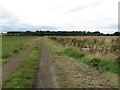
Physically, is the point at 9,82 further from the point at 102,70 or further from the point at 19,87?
the point at 102,70

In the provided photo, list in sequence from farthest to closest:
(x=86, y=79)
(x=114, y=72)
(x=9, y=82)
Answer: (x=114, y=72), (x=86, y=79), (x=9, y=82)

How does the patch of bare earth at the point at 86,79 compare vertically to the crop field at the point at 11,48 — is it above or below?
above

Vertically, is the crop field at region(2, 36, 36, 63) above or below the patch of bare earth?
below

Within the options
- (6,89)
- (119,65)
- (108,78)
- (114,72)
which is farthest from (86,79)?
(6,89)

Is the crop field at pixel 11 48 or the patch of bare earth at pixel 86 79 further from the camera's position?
the crop field at pixel 11 48

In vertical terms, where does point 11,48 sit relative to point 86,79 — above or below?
below

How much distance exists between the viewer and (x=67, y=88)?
43.6 ft

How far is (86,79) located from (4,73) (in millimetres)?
4699

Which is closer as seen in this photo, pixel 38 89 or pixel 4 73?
pixel 38 89

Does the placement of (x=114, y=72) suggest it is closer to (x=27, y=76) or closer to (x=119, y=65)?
(x=119, y=65)

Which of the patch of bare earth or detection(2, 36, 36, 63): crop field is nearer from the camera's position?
the patch of bare earth

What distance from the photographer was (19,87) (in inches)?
517

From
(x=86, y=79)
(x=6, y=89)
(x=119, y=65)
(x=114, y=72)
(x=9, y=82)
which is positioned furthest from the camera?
(x=119, y=65)

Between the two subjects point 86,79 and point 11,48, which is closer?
point 86,79
